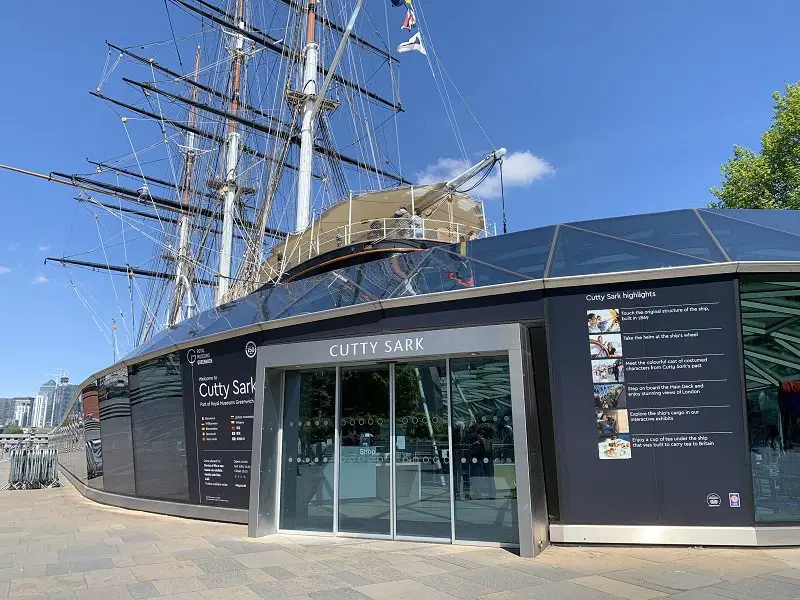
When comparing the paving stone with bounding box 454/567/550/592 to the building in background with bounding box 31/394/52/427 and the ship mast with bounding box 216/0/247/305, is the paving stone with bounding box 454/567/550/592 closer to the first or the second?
the ship mast with bounding box 216/0/247/305

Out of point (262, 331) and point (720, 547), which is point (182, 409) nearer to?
point (262, 331)

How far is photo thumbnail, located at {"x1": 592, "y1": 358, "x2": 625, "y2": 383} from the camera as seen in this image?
764 centimetres

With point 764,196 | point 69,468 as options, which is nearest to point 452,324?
point 69,468

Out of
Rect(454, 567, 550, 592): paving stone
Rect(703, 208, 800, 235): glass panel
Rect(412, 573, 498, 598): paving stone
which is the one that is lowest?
Rect(454, 567, 550, 592): paving stone

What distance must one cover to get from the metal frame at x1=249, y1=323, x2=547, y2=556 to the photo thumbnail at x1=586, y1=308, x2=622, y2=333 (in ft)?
3.03

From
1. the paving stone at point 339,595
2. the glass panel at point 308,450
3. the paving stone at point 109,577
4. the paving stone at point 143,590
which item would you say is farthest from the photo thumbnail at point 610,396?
the paving stone at point 109,577

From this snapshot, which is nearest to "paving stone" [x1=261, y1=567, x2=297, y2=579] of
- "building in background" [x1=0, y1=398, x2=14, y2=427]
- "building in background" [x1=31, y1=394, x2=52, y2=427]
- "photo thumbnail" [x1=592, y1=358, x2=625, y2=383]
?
"photo thumbnail" [x1=592, y1=358, x2=625, y2=383]

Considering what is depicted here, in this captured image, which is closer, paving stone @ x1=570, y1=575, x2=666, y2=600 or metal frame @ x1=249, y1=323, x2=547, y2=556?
paving stone @ x1=570, y1=575, x2=666, y2=600

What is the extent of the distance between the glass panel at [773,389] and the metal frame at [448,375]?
9.05ft

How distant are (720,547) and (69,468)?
2502 centimetres

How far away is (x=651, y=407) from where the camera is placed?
7445 millimetres

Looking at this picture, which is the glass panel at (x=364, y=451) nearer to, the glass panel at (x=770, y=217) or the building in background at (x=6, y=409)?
the glass panel at (x=770, y=217)

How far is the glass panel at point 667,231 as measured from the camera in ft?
25.6

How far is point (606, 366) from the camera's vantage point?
7691 mm
